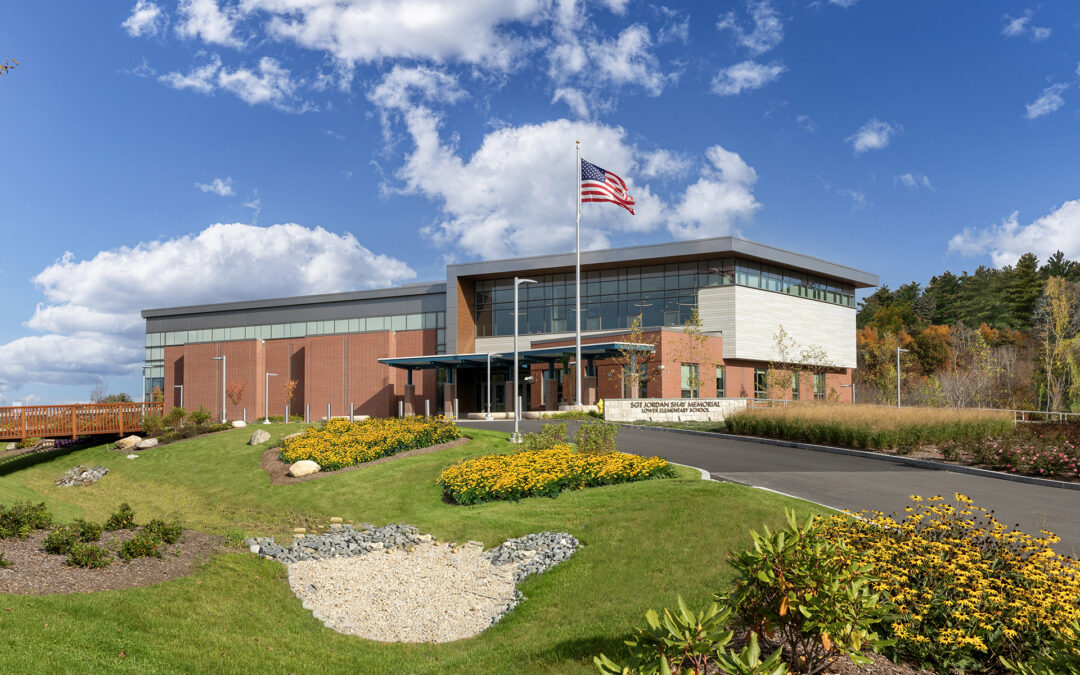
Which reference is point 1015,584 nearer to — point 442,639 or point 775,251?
point 442,639

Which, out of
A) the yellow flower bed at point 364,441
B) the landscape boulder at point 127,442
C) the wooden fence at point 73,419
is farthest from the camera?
the landscape boulder at point 127,442

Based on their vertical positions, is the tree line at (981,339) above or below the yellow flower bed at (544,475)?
above

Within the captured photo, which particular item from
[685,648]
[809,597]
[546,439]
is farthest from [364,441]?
[685,648]

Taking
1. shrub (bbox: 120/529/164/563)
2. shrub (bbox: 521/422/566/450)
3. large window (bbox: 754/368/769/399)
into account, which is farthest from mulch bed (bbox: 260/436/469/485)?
large window (bbox: 754/368/769/399)

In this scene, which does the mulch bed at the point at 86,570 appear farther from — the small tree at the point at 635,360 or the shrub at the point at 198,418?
the small tree at the point at 635,360

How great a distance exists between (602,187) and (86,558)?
99.3 feet

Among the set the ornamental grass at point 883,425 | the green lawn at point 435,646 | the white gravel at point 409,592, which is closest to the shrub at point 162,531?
the green lawn at point 435,646

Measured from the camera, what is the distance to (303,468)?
22.3 meters

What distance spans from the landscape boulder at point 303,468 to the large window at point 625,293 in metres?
33.5

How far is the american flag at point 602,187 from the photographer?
120 ft

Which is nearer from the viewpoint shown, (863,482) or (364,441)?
(863,482)

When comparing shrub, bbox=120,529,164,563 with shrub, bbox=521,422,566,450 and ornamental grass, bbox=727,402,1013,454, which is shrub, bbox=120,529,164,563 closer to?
shrub, bbox=521,422,566,450

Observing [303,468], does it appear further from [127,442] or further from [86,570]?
[127,442]

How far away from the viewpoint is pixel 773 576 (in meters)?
5.43
